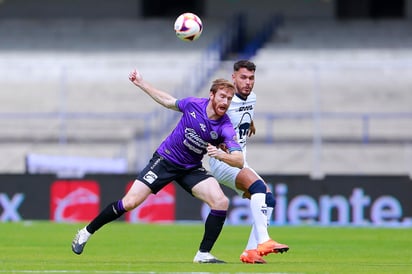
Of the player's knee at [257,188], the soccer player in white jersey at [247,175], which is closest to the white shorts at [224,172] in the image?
the soccer player in white jersey at [247,175]

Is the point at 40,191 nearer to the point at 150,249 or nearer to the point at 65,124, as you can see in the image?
the point at 65,124

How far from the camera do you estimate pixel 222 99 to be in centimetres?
1170

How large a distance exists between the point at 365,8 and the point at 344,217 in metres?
14.0

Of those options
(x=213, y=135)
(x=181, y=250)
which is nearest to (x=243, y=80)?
(x=213, y=135)

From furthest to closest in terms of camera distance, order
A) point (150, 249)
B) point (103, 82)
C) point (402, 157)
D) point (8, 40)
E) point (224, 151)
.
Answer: point (8, 40), point (103, 82), point (402, 157), point (150, 249), point (224, 151)

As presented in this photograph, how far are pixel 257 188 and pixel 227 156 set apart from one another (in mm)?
959

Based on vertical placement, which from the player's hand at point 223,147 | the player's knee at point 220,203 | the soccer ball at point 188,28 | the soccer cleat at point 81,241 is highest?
the soccer ball at point 188,28

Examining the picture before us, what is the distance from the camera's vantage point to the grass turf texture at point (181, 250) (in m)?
11.2

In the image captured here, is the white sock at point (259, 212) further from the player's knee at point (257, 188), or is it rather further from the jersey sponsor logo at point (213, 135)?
the jersey sponsor logo at point (213, 135)

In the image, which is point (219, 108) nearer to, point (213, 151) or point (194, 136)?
point (194, 136)

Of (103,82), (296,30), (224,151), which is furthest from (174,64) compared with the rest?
(224,151)

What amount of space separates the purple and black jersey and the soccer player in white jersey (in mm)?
374

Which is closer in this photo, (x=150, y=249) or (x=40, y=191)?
(x=150, y=249)

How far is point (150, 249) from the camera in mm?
15203
